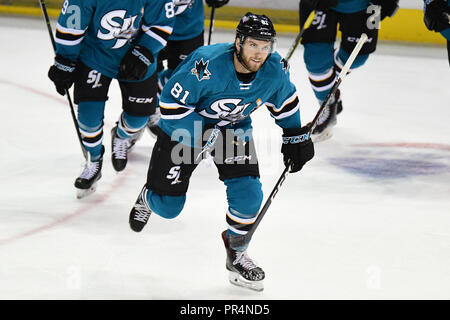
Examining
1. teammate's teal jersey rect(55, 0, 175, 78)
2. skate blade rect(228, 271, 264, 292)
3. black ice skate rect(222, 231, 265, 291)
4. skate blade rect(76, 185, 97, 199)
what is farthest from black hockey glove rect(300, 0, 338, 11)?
skate blade rect(228, 271, 264, 292)

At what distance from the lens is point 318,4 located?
13.8 ft

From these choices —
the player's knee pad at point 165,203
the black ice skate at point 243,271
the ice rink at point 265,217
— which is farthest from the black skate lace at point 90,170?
the black ice skate at point 243,271

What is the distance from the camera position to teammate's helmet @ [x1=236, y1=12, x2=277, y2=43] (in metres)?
2.54

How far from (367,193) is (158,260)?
1.26 metres

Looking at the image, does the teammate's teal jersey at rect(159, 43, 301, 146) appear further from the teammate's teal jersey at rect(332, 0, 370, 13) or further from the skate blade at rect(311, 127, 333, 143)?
the skate blade at rect(311, 127, 333, 143)

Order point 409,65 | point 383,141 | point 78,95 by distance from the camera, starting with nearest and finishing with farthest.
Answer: point 78,95
point 383,141
point 409,65

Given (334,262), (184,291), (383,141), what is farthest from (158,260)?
(383,141)

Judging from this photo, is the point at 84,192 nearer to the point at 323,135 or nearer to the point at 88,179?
the point at 88,179

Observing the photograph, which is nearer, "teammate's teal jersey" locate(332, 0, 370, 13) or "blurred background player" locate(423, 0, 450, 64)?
"blurred background player" locate(423, 0, 450, 64)

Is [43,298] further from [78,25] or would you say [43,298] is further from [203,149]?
[78,25]

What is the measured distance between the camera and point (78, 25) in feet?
10.8

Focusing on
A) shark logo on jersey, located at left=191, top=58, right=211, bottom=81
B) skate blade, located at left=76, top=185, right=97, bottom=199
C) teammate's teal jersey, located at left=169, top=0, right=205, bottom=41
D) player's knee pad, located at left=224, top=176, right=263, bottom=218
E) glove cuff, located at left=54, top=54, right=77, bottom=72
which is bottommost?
skate blade, located at left=76, top=185, right=97, bottom=199

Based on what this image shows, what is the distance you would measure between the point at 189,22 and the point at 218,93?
156cm

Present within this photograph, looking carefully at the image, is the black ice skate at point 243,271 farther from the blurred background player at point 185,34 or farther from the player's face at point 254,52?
the blurred background player at point 185,34
